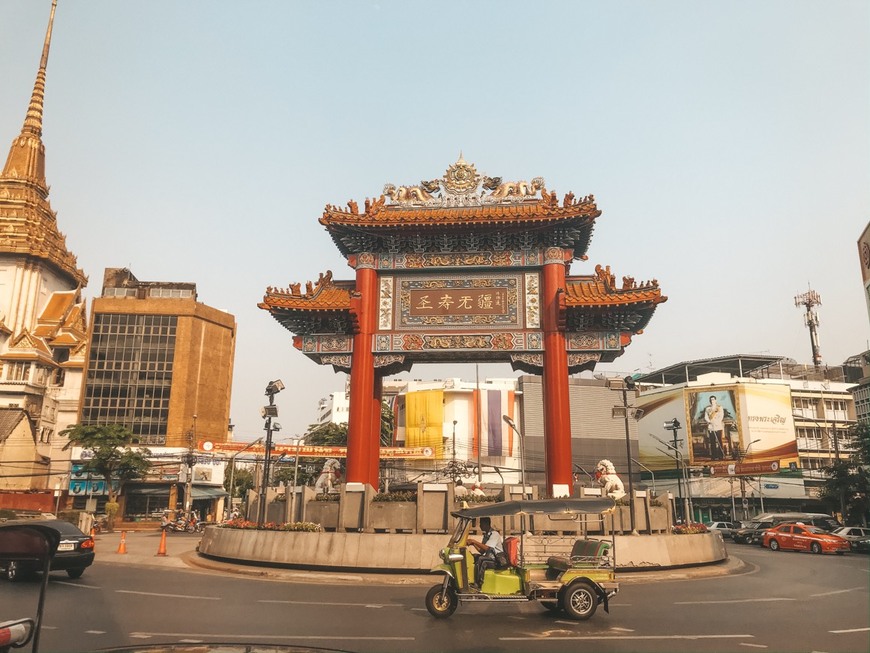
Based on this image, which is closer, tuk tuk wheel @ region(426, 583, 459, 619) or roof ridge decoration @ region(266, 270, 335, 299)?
tuk tuk wheel @ region(426, 583, 459, 619)

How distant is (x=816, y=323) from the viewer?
94000 millimetres

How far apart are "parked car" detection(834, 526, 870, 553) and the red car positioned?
1528mm

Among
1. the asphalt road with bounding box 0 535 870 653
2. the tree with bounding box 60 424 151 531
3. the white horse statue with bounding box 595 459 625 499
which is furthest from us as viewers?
the tree with bounding box 60 424 151 531

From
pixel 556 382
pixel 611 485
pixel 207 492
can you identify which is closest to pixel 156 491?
pixel 207 492

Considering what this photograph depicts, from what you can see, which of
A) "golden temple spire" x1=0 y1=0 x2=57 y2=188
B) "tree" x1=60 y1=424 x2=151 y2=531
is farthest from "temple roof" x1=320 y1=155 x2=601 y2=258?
"golden temple spire" x1=0 y1=0 x2=57 y2=188

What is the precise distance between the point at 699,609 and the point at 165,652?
10.7 m

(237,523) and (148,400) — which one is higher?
(148,400)

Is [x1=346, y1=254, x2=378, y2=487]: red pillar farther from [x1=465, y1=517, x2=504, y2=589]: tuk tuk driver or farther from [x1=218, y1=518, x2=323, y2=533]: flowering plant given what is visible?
[x1=465, y1=517, x2=504, y2=589]: tuk tuk driver

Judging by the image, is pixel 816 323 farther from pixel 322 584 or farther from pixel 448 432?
pixel 322 584

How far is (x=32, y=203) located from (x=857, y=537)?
246ft

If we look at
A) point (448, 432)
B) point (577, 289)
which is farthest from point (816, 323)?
point (577, 289)

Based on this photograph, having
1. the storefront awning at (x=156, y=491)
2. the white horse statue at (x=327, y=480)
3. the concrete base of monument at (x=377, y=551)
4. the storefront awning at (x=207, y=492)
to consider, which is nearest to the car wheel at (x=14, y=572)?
the concrete base of monument at (x=377, y=551)

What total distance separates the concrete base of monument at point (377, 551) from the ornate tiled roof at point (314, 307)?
7.60m

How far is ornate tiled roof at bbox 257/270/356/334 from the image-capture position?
2331 cm
